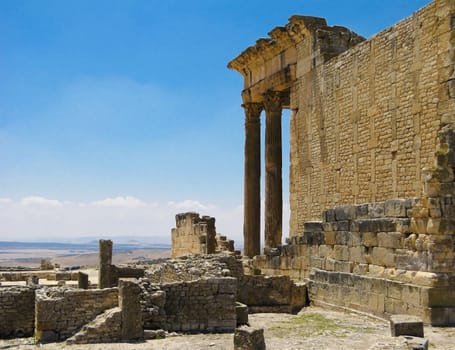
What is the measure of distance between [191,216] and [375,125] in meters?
11.6

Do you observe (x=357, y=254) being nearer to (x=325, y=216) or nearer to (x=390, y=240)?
(x=390, y=240)

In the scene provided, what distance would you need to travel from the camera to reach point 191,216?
93.6 ft

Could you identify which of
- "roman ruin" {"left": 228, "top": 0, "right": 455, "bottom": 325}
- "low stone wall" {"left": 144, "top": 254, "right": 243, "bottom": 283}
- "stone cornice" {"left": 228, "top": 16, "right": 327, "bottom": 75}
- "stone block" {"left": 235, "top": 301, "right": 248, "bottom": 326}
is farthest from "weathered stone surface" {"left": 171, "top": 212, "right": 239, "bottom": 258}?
"stone block" {"left": 235, "top": 301, "right": 248, "bottom": 326}

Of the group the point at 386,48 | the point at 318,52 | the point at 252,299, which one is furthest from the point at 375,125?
the point at 252,299

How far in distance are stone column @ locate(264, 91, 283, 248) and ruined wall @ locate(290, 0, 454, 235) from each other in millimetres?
1891

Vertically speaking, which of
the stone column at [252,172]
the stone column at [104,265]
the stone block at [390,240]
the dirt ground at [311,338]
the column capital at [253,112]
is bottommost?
the dirt ground at [311,338]

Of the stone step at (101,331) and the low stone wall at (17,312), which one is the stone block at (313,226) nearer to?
the stone step at (101,331)

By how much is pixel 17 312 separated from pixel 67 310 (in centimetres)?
280

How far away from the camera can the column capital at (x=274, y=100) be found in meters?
26.6

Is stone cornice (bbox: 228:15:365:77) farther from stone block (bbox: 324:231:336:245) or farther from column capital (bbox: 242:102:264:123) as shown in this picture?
stone block (bbox: 324:231:336:245)

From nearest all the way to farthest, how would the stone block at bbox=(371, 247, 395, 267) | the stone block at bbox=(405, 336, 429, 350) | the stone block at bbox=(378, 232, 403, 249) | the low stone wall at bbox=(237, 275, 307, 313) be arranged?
1. the stone block at bbox=(405, 336, 429, 350)
2. the stone block at bbox=(378, 232, 403, 249)
3. the stone block at bbox=(371, 247, 395, 267)
4. the low stone wall at bbox=(237, 275, 307, 313)

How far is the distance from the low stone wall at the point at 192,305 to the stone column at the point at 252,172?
52.3 ft

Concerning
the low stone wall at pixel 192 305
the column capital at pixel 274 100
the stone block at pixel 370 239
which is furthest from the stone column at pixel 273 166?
the low stone wall at pixel 192 305

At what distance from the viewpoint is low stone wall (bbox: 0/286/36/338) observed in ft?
45.3
